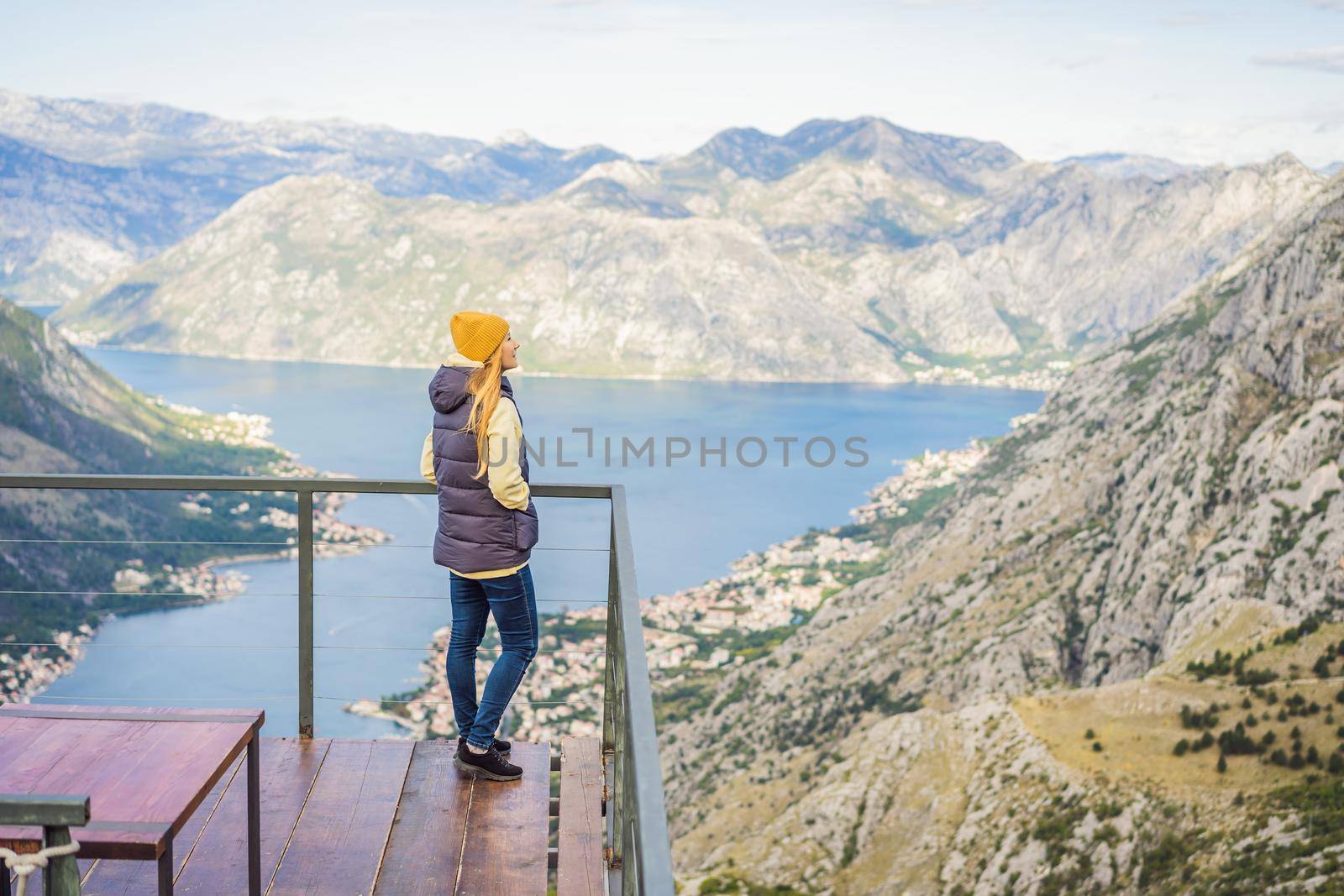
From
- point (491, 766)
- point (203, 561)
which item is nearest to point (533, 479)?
point (203, 561)

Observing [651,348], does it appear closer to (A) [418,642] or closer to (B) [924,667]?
(A) [418,642]

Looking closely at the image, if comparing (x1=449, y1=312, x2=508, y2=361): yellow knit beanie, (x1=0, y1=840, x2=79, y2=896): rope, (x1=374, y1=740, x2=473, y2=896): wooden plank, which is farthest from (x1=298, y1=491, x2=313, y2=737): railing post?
(x1=0, y1=840, x2=79, y2=896): rope

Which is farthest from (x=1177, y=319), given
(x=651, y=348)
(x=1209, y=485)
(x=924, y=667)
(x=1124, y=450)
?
(x=651, y=348)

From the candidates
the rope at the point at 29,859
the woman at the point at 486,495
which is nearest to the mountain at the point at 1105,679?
the woman at the point at 486,495

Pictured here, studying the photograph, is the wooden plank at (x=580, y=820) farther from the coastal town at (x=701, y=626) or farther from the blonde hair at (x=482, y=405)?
the coastal town at (x=701, y=626)

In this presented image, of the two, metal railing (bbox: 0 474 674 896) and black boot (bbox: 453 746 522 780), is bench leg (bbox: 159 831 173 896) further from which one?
black boot (bbox: 453 746 522 780)

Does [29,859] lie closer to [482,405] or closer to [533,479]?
[482,405]
